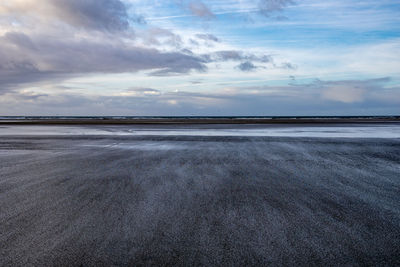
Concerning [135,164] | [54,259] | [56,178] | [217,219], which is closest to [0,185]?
[56,178]

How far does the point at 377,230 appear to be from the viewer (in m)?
3.95

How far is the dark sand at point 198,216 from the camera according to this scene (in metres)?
3.26

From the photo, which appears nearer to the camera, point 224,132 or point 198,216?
point 198,216

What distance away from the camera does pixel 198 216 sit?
4527 millimetres

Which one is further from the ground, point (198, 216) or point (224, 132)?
point (198, 216)

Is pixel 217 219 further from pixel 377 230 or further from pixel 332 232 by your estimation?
pixel 377 230

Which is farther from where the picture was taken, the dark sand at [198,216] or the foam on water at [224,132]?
the foam on water at [224,132]

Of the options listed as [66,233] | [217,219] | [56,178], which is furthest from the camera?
[56,178]

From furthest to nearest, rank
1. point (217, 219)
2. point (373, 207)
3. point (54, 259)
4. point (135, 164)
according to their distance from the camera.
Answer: point (135, 164) < point (373, 207) < point (217, 219) < point (54, 259)

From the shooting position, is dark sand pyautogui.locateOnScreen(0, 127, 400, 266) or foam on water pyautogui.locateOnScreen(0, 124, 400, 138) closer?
dark sand pyautogui.locateOnScreen(0, 127, 400, 266)

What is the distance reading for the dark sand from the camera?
10.7 feet

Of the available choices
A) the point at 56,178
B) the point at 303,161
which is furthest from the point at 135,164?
the point at 303,161

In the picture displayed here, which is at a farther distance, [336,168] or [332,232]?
[336,168]

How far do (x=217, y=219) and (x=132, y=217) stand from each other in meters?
1.34
